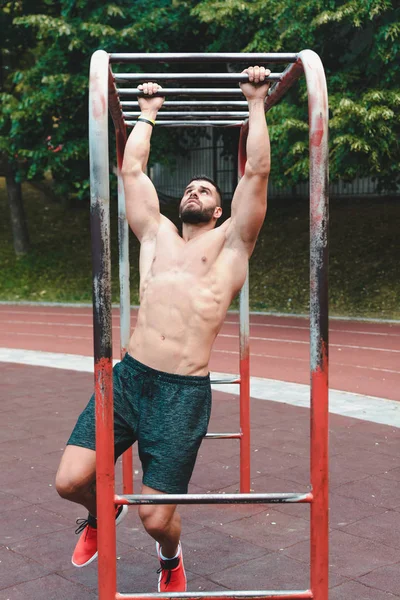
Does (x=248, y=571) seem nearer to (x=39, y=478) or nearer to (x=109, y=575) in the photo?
(x=109, y=575)

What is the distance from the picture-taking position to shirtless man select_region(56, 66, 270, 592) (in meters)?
3.03

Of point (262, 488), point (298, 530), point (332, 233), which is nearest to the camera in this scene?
point (298, 530)

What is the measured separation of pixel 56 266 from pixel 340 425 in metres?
12.6

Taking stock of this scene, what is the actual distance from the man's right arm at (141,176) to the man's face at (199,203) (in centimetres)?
13

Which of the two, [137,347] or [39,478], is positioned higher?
[137,347]

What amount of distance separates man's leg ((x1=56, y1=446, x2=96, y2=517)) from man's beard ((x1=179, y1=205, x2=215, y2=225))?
104 cm

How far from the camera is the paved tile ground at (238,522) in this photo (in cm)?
348

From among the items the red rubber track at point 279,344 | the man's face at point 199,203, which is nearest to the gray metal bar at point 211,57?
the man's face at point 199,203

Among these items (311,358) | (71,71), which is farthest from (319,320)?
(71,71)

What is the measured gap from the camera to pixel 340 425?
20.5ft

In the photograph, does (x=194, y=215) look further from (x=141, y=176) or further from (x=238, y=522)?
(x=238, y=522)

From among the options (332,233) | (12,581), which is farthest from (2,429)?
(332,233)

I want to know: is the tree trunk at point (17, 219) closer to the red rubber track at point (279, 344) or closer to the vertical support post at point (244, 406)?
the red rubber track at point (279, 344)

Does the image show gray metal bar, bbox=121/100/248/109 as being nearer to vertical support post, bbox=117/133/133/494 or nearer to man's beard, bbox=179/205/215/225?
vertical support post, bbox=117/133/133/494
